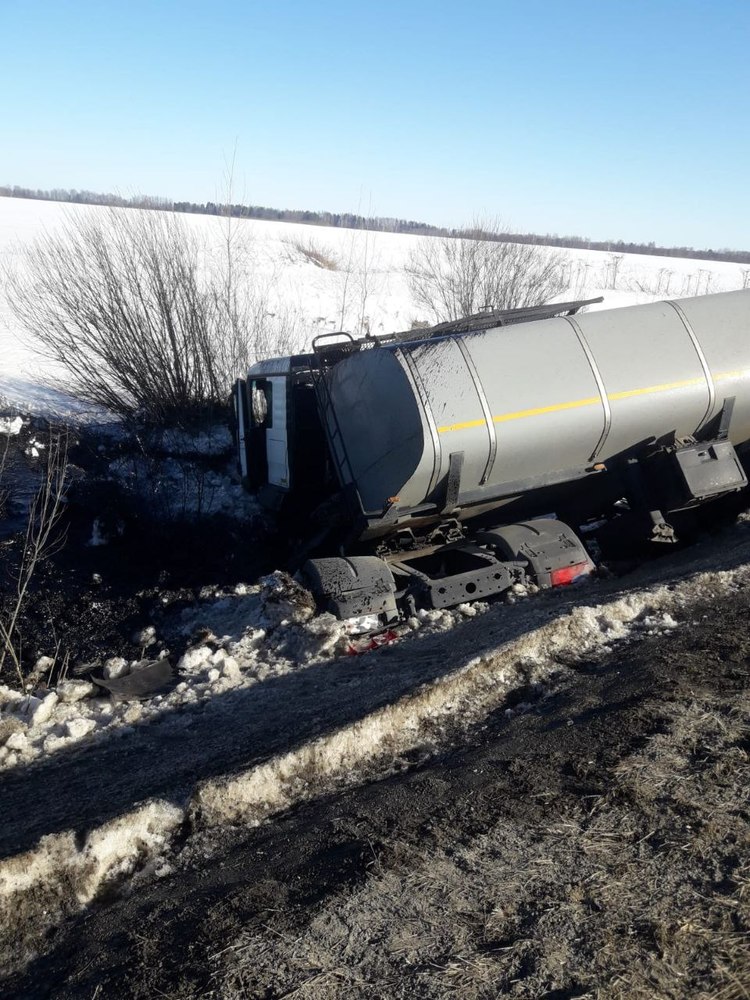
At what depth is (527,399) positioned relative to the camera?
729 cm

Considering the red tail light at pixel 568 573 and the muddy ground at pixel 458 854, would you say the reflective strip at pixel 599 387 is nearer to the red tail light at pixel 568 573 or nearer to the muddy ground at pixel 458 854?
the red tail light at pixel 568 573

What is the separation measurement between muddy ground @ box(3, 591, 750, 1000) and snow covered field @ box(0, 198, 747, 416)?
12.4 meters

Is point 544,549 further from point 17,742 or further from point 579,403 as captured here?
point 17,742

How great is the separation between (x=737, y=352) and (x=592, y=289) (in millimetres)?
27048

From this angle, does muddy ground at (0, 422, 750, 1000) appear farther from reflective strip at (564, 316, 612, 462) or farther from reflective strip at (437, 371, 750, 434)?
reflective strip at (564, 316, 612, 462)

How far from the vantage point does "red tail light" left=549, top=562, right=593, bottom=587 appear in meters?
7.55

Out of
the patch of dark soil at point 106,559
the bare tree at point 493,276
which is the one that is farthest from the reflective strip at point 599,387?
the bare tree at point 493,276

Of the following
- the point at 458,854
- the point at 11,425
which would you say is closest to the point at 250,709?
the point at 458,854

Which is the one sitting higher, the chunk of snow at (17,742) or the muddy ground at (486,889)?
the muddy ground at (486,889)

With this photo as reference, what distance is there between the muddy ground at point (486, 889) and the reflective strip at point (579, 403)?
3394mm

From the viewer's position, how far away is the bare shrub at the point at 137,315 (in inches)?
538

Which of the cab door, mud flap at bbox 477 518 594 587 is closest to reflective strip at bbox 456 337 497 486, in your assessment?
mud flap at bbox 477 518 594 587

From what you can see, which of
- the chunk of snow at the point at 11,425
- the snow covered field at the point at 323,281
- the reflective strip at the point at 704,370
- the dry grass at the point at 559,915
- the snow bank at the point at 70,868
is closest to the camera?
the dry grass at the point at 559,915

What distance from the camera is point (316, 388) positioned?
336 inches
